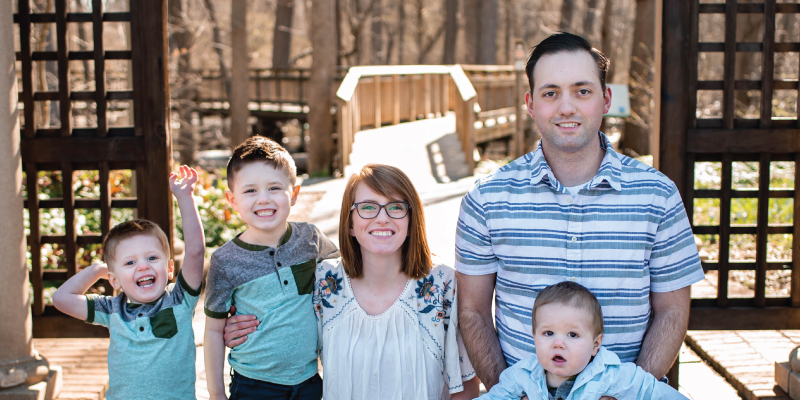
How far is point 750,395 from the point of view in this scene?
4.16 m

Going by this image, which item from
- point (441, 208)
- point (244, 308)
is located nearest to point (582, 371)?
point (244, 308)

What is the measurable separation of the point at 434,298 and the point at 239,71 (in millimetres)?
14047

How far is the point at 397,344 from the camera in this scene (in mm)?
2840

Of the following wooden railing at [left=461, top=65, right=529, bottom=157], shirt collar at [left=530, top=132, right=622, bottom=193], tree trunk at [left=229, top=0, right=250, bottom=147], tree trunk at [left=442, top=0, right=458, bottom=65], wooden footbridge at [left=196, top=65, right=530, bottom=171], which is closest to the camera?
shirt collar at [left=530, top=132, right=622, bottom=193]

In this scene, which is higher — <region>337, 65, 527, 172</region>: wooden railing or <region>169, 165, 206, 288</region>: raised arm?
<region>337, 65, 527, 172</region>: wooden railing

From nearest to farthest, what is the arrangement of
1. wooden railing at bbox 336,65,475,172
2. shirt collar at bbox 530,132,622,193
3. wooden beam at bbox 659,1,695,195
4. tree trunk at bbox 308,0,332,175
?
1. shirt collar at bbox 530,132,622,193
2. wooden beam at bbox 659,1,695,195
3. wooden railing at bbox 336,65,475,172
4. tree trunk at bbox 308,0,332,175

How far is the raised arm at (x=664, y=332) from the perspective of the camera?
2.72 m

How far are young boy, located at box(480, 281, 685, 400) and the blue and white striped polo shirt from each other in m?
0.17

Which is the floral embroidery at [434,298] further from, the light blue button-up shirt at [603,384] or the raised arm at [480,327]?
the light blue button-up shirt at [603,384]

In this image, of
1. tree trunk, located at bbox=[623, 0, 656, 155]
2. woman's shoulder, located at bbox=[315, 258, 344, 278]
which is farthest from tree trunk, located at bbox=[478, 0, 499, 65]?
woman's shoulder, located at bbox=[315, 258, 344, 278]

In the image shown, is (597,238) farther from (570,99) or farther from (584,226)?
Answer: (570,99)

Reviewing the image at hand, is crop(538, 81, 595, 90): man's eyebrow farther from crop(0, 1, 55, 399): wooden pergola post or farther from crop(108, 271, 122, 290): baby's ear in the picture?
crop(0, 1, 55, 399): wooden pergola post

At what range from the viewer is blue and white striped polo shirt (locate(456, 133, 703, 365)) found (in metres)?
2.71

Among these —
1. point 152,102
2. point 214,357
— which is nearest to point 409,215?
point 214,357
